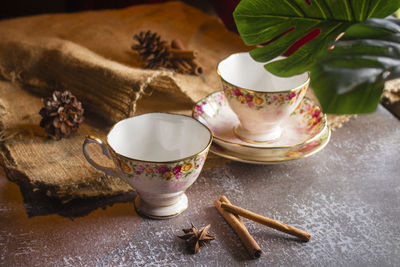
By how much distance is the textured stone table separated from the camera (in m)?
0.74

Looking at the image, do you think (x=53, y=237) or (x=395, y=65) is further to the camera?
(x=53, y=237)

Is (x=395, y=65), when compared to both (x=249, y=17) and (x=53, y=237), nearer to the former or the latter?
(x=249, y=17)

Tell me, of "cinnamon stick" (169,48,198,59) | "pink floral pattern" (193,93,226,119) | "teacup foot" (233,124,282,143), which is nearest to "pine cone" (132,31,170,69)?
"cinnamon stick" (169,48,198,59)

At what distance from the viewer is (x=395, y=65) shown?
0.60 m

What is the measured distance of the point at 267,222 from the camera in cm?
79

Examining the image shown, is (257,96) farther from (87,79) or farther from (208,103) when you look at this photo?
(87,79)

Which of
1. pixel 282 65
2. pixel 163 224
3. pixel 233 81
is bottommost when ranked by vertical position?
pixel 163 224

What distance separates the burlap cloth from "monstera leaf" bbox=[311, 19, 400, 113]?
1.40 ft

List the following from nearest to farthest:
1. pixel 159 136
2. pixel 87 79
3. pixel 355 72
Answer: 1. pixel 355 72
2. pixel 159 136
3. pixel 87 79

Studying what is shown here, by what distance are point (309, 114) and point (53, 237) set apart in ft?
2.03

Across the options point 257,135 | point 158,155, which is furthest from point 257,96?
point 158,155

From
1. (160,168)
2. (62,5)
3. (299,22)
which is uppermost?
(299,22)

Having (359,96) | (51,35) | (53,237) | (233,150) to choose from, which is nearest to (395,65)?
(359,96)

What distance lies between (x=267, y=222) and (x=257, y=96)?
0.26 meters
